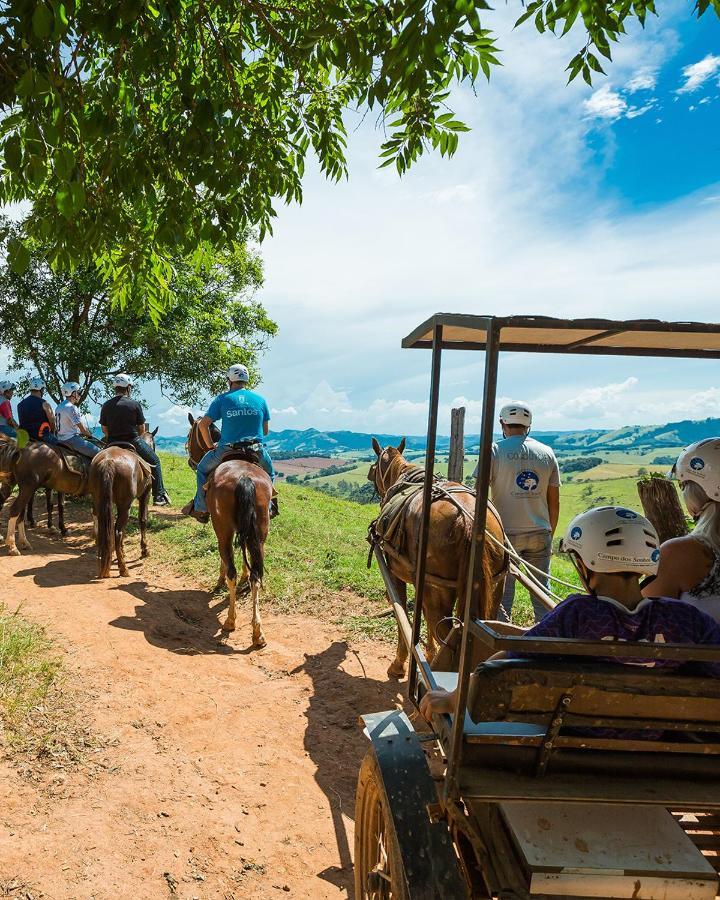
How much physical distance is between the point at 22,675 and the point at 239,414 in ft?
13.7

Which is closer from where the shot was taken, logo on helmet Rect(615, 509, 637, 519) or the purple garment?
the purple garment

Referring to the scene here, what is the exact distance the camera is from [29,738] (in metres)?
4.27

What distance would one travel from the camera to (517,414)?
6.10 m

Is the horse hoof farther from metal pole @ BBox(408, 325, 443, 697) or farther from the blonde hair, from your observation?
the blonde hair

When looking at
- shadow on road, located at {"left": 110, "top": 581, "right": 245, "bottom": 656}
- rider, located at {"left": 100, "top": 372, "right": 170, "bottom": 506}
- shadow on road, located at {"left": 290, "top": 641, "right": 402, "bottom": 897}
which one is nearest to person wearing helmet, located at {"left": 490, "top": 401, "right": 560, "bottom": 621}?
shadow on road, located at {"left": 290, "top": 641, "right": 402, "bottom": 897}

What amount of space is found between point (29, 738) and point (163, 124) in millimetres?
4478

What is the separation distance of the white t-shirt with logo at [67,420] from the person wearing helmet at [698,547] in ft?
36.3

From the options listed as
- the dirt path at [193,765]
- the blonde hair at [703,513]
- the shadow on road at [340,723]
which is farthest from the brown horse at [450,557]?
the blonde hair at [703,513]

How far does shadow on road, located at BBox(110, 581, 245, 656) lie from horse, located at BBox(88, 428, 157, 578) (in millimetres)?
619

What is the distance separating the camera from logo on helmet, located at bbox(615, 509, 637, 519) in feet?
8.32

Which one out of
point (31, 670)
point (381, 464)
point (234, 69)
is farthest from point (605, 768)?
point (381, 464)

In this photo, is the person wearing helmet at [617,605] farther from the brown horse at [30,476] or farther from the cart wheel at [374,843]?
the brown horse at [30,476]

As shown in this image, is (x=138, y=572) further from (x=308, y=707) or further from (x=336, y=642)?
(x=308, y=707)

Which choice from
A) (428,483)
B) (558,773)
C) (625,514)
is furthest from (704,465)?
(558,773)
